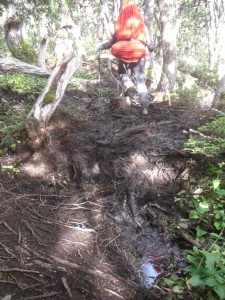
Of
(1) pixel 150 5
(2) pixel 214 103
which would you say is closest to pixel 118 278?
(2) pixel 214 103

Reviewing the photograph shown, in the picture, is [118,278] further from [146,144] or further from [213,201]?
[146,144]

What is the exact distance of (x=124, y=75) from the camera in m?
7.73

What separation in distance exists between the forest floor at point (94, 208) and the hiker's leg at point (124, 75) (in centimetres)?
148

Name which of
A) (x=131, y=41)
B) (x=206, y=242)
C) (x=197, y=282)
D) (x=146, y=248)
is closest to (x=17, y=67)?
(x=131, y=41)

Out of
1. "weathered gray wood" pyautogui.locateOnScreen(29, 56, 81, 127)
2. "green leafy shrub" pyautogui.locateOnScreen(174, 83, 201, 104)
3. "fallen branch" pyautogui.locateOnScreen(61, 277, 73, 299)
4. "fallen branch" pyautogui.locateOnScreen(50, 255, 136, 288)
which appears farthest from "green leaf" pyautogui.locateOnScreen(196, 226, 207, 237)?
"green leafy shrub" pyautogui.locateOnScreen(174, 83, 201, 104)

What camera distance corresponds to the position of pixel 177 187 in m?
4.64

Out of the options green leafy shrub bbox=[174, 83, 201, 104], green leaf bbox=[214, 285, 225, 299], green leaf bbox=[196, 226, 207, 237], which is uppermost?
green leaf bbox=[214, 285, 225, 299]

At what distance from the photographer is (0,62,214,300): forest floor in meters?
2.95

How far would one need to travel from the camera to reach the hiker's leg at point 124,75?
722cm

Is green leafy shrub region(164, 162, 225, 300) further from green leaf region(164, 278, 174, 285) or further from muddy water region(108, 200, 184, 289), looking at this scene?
muddy water region(108, 200, 184, 289)

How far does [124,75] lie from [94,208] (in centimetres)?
451

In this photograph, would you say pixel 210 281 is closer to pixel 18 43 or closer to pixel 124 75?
pixel 124 75

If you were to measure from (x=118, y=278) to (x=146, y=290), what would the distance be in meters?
0.34

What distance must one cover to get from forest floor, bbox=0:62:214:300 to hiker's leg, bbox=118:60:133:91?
1.48 m
